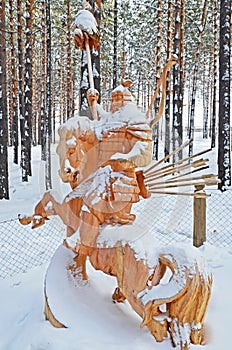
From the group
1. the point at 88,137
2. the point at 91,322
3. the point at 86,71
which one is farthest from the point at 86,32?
the point at 86,71

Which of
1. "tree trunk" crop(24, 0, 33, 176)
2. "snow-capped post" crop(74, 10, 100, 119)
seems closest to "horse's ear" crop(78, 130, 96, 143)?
"snow-capped post" crop(74, 10, 100, 119)

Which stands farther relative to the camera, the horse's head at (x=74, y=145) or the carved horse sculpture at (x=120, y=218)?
the horse's head at (x=74, y=145)

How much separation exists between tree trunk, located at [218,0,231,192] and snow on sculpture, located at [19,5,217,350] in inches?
208

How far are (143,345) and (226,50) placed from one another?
6577 mm

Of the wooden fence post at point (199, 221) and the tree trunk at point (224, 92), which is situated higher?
the tree trunk at point (224, 92)

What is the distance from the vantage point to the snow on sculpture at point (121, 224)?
1.94 meters

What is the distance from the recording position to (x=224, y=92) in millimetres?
7230

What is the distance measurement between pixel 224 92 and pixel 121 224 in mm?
5876

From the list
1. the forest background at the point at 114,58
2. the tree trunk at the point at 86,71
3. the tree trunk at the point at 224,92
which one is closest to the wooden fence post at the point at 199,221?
the forest background at the point at 114,58

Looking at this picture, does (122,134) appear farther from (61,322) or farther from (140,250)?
(61,322)

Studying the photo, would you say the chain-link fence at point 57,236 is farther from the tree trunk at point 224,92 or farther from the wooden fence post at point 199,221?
the tree trunk at point 224,92

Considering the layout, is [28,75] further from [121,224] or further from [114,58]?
[121,224]

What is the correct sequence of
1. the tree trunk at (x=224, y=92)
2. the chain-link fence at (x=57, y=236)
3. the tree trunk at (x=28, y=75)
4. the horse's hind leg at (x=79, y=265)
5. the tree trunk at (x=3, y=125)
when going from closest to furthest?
the horse's hind leg at (x=79, y=265)
the chain-link fence at (x=57, y=236)
the tree trunk at (x=224, y=92)
the tree trunk at (x=3, y=125)
the tree trunk at (x=28, y=75)

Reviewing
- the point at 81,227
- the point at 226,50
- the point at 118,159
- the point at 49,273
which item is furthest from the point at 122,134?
the point at 226,50
